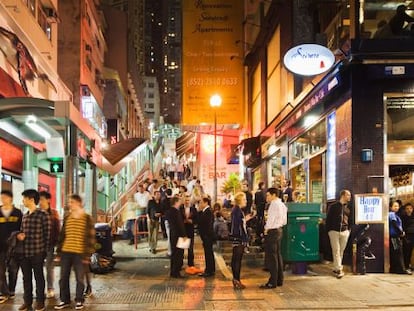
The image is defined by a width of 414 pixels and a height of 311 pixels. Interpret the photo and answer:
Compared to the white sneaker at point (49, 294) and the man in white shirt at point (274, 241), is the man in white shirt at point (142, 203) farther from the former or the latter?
the white sneaker at point (49, 294)

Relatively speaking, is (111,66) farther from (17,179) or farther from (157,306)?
(157,306)

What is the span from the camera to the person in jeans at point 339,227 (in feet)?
40.0

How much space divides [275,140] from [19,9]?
10850 millimetres

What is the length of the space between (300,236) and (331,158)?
A: 2.87 m

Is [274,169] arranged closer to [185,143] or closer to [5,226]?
[5,226]

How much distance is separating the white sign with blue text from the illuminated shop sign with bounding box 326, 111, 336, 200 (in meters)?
1.90

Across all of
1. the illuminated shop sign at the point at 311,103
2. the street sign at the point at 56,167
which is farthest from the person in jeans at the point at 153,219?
the illuminated shop sign at the point at 311,103

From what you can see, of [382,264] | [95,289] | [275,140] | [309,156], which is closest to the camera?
[95,289]

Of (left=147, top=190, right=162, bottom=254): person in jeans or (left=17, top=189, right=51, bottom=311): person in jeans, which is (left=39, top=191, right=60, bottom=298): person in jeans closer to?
(left=17, top=189, right=51, bottom=311): person in jeans

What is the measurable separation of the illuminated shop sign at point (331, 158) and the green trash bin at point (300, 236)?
190 centimetres

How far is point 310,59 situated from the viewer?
14414mm

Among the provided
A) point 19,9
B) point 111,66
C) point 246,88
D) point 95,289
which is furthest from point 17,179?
point 111,66

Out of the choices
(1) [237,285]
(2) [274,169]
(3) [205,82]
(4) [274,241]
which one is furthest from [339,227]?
(2) [274,169]

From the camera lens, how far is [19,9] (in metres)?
18.2
